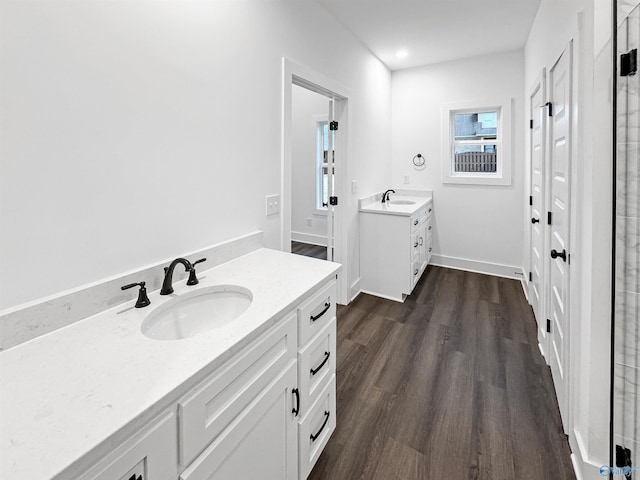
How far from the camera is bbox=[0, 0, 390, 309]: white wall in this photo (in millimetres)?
982

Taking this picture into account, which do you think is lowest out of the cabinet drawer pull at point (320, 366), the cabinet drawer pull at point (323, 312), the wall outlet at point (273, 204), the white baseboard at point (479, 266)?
the cabinet drawer pull at point (320, 366)

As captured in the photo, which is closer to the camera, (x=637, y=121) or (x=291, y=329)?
(x=637, y=121)

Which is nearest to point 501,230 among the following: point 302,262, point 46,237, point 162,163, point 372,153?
point 372,153

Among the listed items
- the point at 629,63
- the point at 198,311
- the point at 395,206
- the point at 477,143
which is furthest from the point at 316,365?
the point at 477,143

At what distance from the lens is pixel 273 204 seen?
213 centimetres

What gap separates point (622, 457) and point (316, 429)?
1.12 metres

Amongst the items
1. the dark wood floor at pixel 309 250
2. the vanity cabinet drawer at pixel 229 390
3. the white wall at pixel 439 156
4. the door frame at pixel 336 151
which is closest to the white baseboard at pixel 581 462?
the vanity cabinet drawer at pixel 229 390

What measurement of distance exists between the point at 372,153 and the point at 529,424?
296cm

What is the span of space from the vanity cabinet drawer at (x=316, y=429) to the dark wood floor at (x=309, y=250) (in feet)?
10.5

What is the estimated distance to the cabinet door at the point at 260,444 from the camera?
89 centimetres

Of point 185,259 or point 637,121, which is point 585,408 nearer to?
point 637,121

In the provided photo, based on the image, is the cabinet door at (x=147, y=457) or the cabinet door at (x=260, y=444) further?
the cabinet door at (x=260, y=444)

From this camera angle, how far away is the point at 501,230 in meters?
4.09

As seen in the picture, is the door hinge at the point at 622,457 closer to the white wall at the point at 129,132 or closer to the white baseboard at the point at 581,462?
the white baseboard at the point at 581,462
